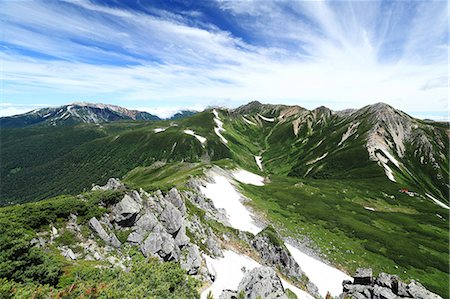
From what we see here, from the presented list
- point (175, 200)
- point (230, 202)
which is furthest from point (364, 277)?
point (230, 202)

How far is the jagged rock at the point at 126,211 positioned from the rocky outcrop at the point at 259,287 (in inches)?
709

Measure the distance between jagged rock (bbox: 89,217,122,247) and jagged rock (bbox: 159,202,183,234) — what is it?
366 inches

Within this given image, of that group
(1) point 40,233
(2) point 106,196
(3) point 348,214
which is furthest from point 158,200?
(3) point 348,214

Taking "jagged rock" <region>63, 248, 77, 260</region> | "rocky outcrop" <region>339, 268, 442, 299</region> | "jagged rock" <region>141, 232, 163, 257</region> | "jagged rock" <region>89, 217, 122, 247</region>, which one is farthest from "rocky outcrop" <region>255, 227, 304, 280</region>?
"jagged rock" <region>63, 248, 77, 260</region>

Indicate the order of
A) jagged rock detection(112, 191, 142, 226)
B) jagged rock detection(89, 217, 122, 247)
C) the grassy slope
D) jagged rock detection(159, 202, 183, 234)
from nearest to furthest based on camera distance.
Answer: jagged rock detection(89, 217, 122, 247) → jagged rock detection(112, 191, 142, 226) → jagged rock detection(159, 202, 183, 234) → the grassy slope

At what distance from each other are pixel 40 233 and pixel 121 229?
386 inches

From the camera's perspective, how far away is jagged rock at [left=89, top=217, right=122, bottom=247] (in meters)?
34.6

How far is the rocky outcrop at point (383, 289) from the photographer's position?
40.5 m

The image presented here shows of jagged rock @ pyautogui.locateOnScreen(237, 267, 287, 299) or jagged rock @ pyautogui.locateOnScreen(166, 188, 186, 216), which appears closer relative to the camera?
jagged rock @ pyautogui.locateOnScreen(237, 267, 287, 299)

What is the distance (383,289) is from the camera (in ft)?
139

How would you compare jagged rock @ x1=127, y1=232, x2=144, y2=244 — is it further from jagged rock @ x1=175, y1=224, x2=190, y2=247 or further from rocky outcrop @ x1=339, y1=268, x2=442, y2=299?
rocky outcrop @ x1=339, y1=268, x2=442, y2=299

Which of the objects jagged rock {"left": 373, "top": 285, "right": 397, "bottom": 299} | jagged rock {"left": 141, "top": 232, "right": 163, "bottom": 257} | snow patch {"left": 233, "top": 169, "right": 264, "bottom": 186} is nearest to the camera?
jagged rock {"left": 141, "top": 232, "right": 163, "bottom": 257}

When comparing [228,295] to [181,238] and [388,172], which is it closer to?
[181,238]

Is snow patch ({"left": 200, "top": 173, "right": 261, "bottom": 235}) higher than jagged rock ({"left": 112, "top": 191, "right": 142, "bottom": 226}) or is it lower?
lower
